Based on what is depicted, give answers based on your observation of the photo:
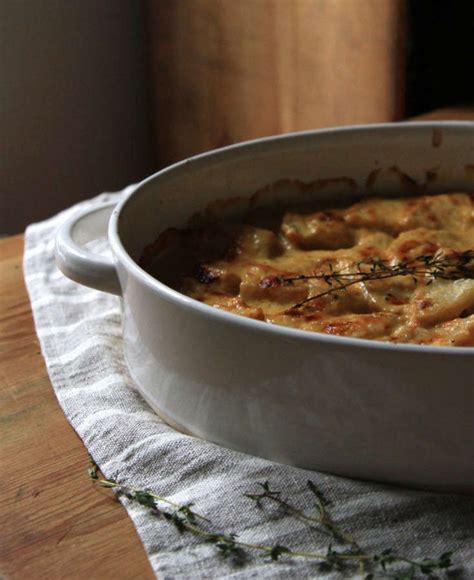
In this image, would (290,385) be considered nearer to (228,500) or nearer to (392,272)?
(228,500)

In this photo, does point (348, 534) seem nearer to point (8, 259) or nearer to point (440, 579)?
point (440, 579)

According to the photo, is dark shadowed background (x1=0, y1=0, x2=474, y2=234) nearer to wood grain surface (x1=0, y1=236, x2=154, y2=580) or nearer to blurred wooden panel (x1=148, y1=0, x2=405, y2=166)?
blurred wooden panel (x1=148, y1=0, x2=405, y2=166)

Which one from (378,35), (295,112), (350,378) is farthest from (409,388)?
(295,112)

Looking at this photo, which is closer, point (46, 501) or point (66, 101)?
point (46, 501)

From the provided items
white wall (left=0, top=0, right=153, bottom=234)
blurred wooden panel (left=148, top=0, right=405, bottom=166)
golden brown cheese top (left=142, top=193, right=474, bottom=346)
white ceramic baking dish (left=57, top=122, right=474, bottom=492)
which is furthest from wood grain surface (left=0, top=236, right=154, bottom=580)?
white wall (left=0, top=0, right=153, bottom=234)

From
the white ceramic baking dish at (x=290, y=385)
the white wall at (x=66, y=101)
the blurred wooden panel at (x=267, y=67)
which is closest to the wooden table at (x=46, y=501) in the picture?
the white ceramic baking dish at (x=290, y=385)

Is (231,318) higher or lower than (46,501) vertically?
higher

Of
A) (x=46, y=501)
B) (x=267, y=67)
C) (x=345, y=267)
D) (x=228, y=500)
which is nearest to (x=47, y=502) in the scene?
(x=46, y=501)

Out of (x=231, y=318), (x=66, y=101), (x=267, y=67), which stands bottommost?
(x=66, y=101)

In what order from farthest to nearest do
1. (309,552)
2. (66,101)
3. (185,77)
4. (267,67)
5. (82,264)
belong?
(66,101), (185,77), (267,67), (82,264), (309,552)
